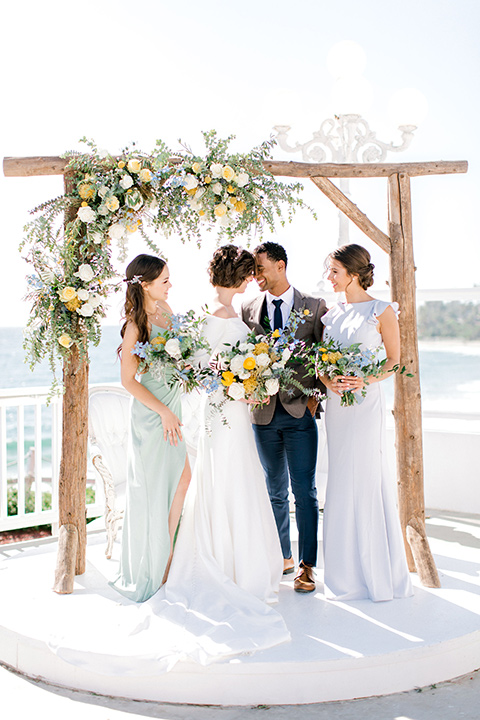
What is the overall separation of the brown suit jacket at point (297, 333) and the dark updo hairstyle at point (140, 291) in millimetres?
601

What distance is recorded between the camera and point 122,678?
119 inches

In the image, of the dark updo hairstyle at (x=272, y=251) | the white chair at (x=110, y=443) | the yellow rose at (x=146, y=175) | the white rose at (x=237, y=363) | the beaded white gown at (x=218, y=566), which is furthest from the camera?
the white chair at (x=110, y=443)

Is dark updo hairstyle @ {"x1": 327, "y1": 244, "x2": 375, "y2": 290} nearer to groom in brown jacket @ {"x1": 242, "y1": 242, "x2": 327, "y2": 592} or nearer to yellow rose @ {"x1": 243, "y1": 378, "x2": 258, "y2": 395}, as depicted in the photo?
groom in brown jacket @ {"x1": 242, "y1": 242, "x2": 327, "y2": 592}

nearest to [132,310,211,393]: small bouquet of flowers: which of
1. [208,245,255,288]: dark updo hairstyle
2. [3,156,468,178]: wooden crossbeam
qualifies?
[208,245,255,288]: dark updo hairstyle

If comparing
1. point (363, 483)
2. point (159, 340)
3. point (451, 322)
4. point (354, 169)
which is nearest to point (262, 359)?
point (159, 340)

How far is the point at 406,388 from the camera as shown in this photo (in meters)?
4.22

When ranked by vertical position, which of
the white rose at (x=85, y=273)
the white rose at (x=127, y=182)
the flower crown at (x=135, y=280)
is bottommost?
the flower crown at (x=135, y=280)

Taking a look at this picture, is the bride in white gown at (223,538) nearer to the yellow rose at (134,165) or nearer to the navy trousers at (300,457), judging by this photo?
the navy trousers at (300,457)

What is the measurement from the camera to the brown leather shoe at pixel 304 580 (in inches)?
151

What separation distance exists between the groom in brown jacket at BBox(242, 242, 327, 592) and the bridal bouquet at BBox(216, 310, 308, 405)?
10.0 inches

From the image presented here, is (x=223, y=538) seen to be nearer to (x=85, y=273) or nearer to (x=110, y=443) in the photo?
(x=110, y=443)

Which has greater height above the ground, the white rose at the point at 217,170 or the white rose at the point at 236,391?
the white rose at the point at 217,170

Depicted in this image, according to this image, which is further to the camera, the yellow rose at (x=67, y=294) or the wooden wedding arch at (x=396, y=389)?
the wooden wedding arch at (x=396, y=389)

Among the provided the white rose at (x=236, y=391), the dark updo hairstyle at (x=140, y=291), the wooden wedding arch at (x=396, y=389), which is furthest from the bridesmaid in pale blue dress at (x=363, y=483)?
the dark updo hairstyle at (x=140, y=291)
